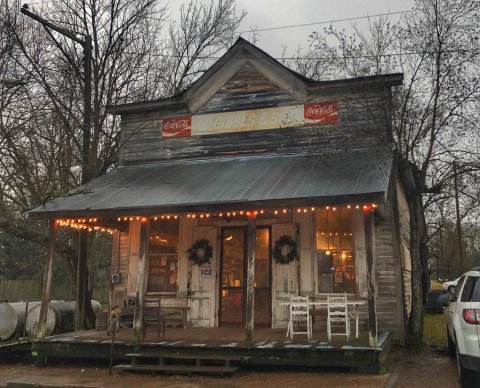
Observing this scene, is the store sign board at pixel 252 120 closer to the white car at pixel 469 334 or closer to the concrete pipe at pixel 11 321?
the white car at pixel 469 334

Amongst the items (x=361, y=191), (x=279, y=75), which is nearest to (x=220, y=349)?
(x=361, y=191)

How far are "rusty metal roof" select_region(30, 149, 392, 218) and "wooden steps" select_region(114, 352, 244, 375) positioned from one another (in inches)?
103

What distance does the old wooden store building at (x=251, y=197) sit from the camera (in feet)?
30.6

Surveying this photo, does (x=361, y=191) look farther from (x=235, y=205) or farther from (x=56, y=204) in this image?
(x=56, y=204)

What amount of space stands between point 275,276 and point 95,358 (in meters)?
4.21

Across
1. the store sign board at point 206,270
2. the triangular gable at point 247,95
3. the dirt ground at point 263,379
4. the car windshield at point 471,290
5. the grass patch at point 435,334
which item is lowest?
the dirt ground at point 263,379

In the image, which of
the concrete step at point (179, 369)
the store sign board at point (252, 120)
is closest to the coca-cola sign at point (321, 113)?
the store sign board at point (252, 120)

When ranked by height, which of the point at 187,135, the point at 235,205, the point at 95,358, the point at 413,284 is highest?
the point at 187,135

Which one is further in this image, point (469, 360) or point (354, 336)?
point (354, 336)

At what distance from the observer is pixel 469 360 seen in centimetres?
576

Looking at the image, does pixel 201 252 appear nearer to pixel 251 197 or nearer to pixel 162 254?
pixel 162 254

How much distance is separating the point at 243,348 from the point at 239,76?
7.52 m

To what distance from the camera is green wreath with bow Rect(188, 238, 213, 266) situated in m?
11.5

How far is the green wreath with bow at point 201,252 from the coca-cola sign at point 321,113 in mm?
3960
